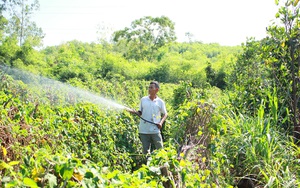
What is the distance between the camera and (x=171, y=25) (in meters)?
35.7

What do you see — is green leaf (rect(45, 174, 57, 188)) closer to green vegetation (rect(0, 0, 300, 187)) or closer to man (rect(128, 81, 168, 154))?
green vegetation (rect(0, 0, 300, 187))

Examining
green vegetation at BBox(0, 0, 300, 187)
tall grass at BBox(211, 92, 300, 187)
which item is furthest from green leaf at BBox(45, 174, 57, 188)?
tall grass at BBox(211, 92, 300, 187)

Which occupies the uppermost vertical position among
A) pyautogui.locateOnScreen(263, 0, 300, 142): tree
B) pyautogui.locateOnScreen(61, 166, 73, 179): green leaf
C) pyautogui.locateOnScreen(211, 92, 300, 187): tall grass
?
pyautogui.locateOnScreen(263, 0, 300, 142): tree

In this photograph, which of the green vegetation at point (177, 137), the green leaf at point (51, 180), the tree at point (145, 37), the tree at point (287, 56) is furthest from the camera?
the tree at point (145, 37)

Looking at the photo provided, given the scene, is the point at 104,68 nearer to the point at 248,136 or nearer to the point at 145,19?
the point at 145,19

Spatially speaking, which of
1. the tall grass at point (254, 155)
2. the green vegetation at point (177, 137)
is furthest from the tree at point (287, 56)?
the tall grass at point (254, 155)

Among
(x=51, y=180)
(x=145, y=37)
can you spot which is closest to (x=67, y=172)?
(x=51, y=180)

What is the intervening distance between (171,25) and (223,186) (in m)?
33.2

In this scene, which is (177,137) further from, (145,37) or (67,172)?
(145,37)

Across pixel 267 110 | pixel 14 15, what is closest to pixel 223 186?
pixel 267 110

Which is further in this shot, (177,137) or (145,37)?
(145,37)

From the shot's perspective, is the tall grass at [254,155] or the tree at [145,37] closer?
the tall grass at [254,155]

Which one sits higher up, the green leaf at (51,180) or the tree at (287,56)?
the tree at (287,56)

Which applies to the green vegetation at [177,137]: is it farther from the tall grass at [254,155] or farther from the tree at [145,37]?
the tree at [145,37]
